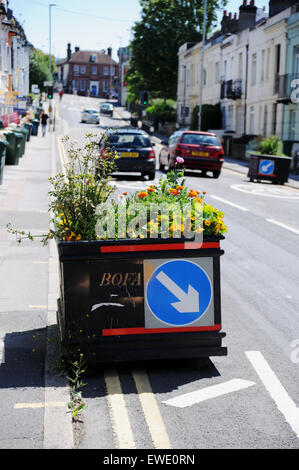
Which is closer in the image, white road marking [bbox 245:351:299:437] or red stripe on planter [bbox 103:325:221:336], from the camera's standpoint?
white road marking [bbox 245:351:299:437]

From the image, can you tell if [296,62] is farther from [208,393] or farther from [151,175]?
[208,393]

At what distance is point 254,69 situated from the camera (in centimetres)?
4706

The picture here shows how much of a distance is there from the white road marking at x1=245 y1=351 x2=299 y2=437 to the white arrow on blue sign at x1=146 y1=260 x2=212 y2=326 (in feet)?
2.28

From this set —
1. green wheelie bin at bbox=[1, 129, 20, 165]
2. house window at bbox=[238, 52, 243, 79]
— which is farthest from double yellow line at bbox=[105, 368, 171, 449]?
house window at bbox=[238, 52, 243, 79]

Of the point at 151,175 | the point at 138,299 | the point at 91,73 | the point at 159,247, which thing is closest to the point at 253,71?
the point at 151,175

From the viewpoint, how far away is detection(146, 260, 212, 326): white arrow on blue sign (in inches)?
213

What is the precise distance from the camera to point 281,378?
5422mm

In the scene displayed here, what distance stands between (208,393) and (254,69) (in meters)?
44.3

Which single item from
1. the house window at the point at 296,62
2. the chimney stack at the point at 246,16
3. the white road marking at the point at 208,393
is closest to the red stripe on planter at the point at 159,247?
the white road marking at the point at 208,393

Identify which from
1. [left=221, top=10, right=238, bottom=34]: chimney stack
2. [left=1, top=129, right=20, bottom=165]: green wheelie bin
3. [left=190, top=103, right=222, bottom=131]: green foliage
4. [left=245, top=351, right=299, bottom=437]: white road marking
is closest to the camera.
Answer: [left=245, top=351, right=299, bottom=437]: white road marking

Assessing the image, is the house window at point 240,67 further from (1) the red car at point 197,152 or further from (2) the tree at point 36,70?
(2) the tree at point 36,70

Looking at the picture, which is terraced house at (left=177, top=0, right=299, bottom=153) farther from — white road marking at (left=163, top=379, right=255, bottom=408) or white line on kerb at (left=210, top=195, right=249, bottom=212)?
white road marking at (left=163, top=379, right=255, bottom=408)

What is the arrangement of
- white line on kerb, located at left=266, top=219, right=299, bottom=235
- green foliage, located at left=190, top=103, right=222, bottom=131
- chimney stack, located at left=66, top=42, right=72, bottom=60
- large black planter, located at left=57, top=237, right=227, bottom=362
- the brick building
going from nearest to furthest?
large black planter, located at left=57, top=237, right=227, bottom=362
white line on kerb, located at left=266, top=219, right=299, bottom=235
green foliage, located at left=190, top=103, right=222, bottom=131
the brick building
chimney stack, located at left=66, top=42, right=72, bottom=60
